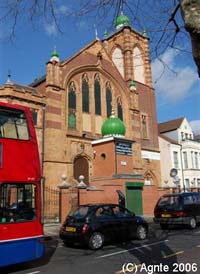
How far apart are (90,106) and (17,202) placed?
2537 centimetres

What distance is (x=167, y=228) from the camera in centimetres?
1855

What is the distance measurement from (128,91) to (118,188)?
17.0 metres

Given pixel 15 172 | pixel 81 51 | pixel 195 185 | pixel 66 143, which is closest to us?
pixel 15 172

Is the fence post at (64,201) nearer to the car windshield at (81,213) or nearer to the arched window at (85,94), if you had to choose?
the car windshield at (81,213)

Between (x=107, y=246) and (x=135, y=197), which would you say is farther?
Answer: (x=135, y=197)

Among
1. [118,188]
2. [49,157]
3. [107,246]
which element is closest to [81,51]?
[49,157]

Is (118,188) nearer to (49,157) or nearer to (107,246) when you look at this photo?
(49,157)

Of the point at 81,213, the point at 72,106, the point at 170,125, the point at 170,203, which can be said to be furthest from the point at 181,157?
the point at 81,213

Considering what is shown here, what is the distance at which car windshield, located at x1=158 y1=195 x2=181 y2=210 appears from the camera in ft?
59.2

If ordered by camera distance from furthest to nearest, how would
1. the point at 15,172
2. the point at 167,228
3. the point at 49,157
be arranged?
the point at 49,157 → the point at 167,228 → the point at 15,172

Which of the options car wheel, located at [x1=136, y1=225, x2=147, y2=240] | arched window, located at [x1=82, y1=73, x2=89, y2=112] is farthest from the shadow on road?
arched window, located at [x1=82, y1=73, x2=89, y2=112]

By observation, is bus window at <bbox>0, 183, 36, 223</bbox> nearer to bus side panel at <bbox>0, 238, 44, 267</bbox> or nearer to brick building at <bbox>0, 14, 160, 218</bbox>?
bus side panel at <bbox>0, 238, 44, 267</bbox>

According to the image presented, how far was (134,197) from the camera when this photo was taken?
25.1 metres

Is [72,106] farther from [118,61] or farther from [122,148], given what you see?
[118,61]
